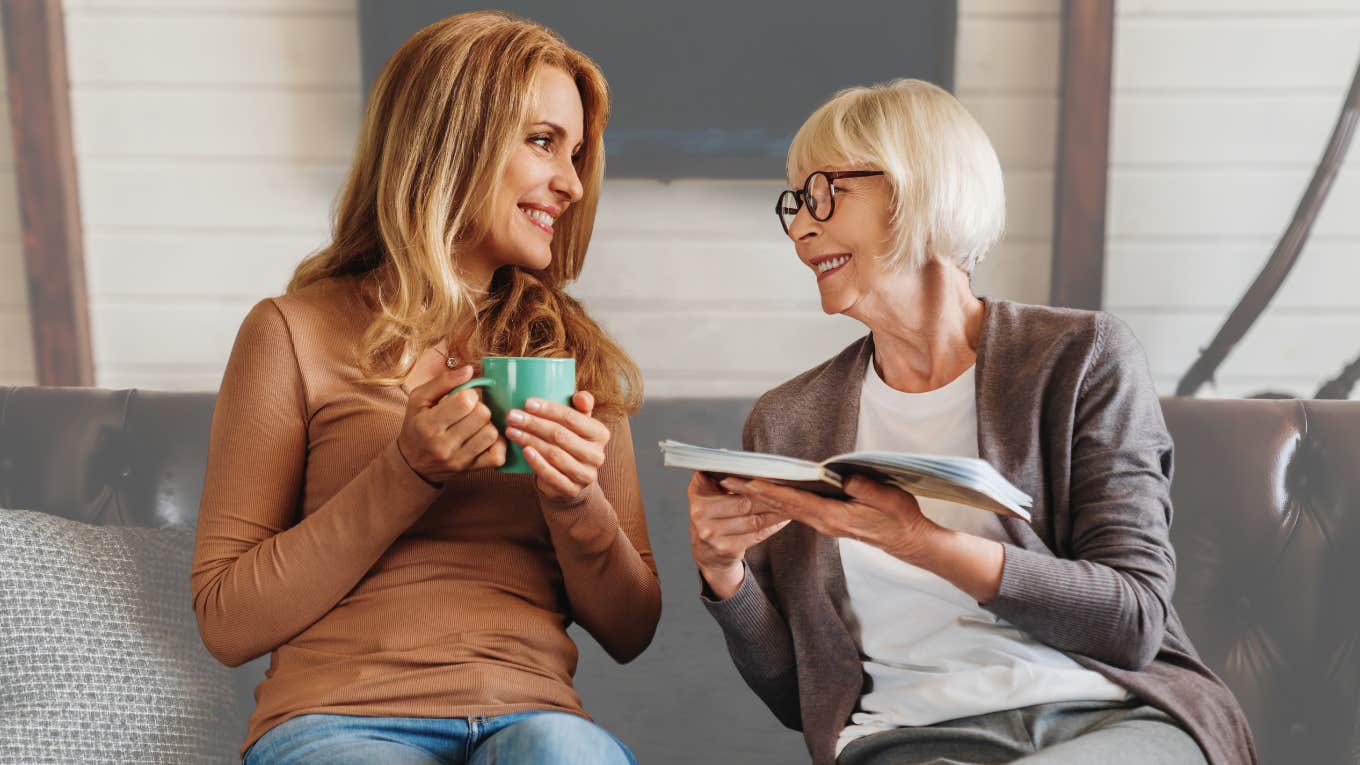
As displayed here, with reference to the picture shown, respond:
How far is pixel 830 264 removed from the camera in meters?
1.34

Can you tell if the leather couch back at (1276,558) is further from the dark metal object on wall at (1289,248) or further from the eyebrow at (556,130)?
the eyebrow at (556,130)

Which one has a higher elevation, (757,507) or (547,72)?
(547,72)

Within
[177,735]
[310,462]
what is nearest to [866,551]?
[310,462]

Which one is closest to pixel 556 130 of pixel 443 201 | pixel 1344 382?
pixel 443 201

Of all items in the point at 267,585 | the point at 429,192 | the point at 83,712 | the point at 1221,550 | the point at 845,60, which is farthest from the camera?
the point at 845,60

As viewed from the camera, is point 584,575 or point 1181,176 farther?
point 1181,176

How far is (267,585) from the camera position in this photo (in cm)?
113

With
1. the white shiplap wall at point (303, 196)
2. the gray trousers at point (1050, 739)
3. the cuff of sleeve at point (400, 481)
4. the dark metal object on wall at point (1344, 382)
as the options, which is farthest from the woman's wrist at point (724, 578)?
the dark metal object on wall at point (1344, 382)

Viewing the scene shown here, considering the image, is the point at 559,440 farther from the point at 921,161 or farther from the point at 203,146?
the point at 203,146

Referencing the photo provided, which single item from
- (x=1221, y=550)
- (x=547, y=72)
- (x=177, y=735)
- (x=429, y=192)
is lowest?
(x=177, y=735)

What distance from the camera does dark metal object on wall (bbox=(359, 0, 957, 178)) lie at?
212 centimetres

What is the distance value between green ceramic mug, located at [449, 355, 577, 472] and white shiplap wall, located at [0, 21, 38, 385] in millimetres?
1579

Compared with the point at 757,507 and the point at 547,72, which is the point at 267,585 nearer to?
the point at 757,507

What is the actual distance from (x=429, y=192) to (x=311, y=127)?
1023 millimetres
